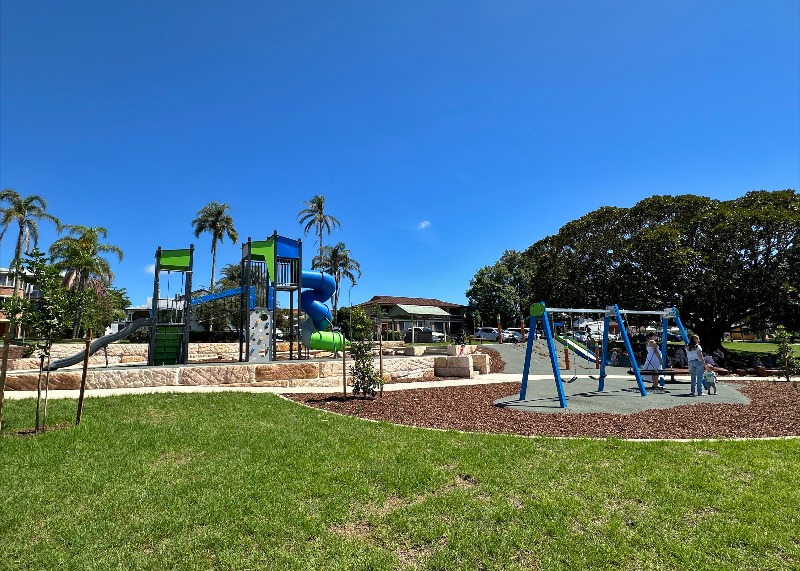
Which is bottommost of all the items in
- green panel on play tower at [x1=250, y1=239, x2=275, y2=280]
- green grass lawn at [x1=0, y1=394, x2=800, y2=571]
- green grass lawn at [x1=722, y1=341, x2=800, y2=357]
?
green grass lawn at [x1=0, y1=394, x2=800, y2=571]

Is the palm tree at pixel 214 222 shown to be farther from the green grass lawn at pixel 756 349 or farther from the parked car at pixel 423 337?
the green grass lawn at pixel 756 349

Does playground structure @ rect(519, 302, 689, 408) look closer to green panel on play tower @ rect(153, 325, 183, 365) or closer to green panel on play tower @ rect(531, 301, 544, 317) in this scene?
green panel on play tower @ rect(531, 301, 544, 317)

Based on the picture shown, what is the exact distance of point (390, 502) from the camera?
13.9 ft

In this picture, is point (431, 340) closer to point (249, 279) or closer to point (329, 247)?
point (329, 247)

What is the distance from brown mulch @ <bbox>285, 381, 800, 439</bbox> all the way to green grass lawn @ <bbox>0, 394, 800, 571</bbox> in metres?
0.92

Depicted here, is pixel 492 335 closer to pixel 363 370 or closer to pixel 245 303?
pixel 245 303

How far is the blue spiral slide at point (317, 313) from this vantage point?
2003cm

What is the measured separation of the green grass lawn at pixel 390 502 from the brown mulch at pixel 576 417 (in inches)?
36.2

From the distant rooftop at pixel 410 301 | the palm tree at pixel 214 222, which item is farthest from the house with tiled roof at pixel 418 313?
the palm tree at pixel 214 222

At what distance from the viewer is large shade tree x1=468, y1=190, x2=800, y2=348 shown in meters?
24.8

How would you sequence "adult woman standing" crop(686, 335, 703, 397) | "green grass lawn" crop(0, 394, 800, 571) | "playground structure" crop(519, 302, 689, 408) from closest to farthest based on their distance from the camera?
1. "green grass lawn" crop(0, 394, 800, 571)
2. "playground structure" crop(519, 302, 689, 408)
3. "adult woman standing" crop(686, 335, 703, 397)

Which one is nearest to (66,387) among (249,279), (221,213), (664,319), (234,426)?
(249,279)

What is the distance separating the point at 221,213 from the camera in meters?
46.6

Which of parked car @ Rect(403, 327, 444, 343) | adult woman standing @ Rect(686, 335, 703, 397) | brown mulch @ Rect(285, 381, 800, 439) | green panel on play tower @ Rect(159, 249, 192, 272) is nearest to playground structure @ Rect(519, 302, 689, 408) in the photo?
brown mulch @ Rect(285, 381, 800, 439)
